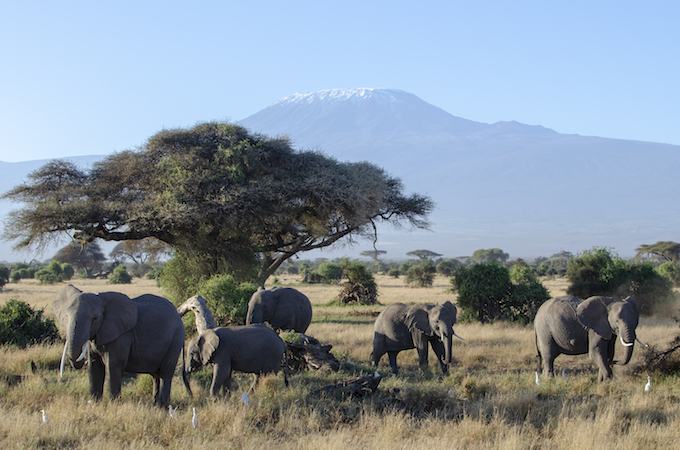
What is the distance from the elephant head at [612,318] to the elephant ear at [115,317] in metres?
8.05

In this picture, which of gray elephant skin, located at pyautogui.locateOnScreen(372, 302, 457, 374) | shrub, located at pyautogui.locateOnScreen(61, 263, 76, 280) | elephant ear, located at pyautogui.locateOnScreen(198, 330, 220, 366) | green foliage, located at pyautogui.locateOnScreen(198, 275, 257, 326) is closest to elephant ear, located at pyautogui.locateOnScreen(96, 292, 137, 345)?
elephant ear, located at pyautogui.locateOnScreen(198, 330, 220, 366)

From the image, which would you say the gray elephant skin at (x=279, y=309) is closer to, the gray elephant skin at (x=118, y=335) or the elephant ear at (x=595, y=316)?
the gray elephant skin at (x=118, y=335)

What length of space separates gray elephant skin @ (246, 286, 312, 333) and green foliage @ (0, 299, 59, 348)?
502cm

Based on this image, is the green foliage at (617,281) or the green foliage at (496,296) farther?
the green foliage at (617,281)

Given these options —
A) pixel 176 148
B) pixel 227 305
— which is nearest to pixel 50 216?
pixel 176 148

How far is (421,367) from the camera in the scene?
1112cm

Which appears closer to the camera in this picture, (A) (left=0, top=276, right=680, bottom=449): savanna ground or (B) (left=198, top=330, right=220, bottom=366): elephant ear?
(A) (left=0, top=276, right=680, bottom=449): savanna ground

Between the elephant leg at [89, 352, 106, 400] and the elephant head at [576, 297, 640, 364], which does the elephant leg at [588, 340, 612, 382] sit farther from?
the elephant leg at [89, 352, 106, 400]

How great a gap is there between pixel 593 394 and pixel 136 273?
70162mm

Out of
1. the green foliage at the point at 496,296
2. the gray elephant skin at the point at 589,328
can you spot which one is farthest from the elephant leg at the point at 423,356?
the green foliage at the point at 496,296

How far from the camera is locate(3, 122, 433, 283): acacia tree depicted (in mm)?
19281

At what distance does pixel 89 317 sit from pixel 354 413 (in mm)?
3803

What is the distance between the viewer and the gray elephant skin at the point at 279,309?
42.9 ft

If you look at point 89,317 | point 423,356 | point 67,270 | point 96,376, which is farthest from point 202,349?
point 67,270
